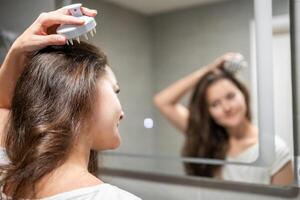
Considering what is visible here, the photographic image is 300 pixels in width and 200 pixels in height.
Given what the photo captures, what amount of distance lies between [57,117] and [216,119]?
469mm

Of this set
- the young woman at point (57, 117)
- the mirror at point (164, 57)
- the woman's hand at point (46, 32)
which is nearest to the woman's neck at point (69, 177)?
the young woman at point (57, 117)

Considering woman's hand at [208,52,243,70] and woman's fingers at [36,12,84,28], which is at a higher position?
woman's fingers at [36,12,84,28]

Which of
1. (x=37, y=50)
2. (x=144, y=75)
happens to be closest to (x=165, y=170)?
(x=144, y=75)

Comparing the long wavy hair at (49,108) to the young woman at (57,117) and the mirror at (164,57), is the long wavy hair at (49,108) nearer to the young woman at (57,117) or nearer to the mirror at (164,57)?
the young woman at (57,117)

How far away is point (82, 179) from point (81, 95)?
12 cm

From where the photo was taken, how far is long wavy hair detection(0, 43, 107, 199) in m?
0.53

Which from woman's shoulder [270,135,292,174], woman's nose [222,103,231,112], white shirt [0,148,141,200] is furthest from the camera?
woman's nose [222,103,231,112]

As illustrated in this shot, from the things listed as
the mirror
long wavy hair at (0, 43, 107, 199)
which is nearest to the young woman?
long wavy hair at (0, 43, 107, 199)

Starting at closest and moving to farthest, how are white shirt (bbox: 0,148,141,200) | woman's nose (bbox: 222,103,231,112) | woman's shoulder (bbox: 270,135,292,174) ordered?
white shirt (bbox: 0,148,141,200) < woman's shoulder (bbox: 270,135,292,174) < woman's nose (bbox: 222,103,231,112)

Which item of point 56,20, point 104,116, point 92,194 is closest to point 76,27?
point 56,20

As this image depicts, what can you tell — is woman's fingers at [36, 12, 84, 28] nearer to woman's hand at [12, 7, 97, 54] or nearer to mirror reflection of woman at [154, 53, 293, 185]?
woman's hand at [12, 7, 97, 54]

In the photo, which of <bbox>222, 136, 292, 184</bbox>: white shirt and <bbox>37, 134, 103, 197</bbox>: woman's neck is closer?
<bbox>37, 134, 103, 197</bbox>: woman's neck

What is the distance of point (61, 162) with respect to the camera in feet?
1.76

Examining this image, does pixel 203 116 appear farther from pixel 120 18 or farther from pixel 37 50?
pixel 37 50
